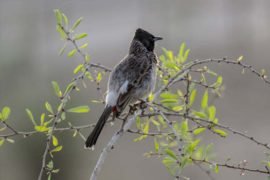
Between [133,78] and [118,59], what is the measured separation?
11.0 metres

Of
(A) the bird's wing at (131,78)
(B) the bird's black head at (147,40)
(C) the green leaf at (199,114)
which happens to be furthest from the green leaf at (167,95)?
(B) the bird's black head at (147,40)

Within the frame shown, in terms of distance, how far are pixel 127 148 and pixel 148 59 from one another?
23.4 ft

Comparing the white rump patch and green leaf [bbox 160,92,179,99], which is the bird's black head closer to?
the white rump patch

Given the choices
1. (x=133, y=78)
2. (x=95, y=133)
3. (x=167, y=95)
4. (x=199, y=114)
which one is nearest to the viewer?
(x=199, y=114)

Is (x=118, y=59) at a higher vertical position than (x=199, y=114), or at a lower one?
lower

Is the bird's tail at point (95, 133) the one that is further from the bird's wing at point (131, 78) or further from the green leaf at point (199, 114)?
the green leaf at point (199, 114)

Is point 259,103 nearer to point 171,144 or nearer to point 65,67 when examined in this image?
point 65,67

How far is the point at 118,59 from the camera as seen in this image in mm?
15523

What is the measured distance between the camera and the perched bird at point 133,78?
4.18m

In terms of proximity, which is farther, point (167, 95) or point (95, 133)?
point (95, 133)

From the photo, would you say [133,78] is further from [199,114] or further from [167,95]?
[199,114]

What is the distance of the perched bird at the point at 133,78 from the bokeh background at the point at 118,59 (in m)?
4.10

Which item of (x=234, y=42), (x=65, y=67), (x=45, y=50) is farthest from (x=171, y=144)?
(x=45, y=50)

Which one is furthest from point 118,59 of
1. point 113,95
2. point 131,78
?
point 113,95
